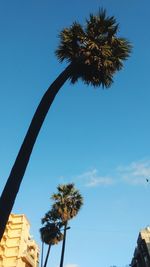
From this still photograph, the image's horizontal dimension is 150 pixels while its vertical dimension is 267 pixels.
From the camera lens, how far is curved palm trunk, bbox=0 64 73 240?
30.5 ft

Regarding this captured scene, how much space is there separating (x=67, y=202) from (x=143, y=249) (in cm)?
1994

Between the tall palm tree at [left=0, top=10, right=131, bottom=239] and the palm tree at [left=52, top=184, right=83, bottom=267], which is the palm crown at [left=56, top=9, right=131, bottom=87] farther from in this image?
the palm tree at [left=52, top=184, right=83, bottom=267]

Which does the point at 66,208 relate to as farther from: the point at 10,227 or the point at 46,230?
the point at 10,227

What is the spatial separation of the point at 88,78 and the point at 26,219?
1913 inches

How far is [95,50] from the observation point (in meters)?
15.1

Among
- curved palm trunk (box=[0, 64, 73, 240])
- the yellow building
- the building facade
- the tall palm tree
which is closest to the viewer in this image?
curved palm trunk (box=[0, 64, 73, 240])

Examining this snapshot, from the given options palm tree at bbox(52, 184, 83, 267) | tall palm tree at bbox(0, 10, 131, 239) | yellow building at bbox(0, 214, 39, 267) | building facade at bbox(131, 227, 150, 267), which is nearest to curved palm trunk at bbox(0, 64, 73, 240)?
tall palm tree at bbox(0, 10, 131, 239)

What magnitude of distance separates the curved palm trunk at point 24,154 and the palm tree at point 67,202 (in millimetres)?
27445

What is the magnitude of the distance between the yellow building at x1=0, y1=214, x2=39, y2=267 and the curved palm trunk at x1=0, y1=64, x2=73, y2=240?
4465cm

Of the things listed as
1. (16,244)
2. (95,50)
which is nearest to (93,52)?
(95,50)

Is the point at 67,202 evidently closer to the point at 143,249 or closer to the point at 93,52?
the point at 143,249

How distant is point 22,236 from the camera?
176ft

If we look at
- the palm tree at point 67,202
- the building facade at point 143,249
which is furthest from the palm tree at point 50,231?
the building facade at point 143,249

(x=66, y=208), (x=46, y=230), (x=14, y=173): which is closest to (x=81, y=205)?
(x=66, y=208)
